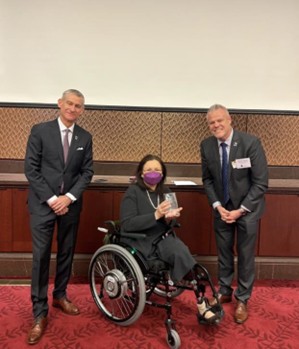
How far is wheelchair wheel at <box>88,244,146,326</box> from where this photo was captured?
2.13 metres

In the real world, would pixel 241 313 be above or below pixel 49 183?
below

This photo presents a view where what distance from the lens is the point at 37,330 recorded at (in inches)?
86.3

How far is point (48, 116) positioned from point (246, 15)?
2.31 m

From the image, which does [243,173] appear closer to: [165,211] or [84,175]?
[165,211]

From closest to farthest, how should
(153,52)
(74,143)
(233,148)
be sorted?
(74,143) → (233,148) → (153,52)

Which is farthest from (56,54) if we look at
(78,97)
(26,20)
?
(78,97)

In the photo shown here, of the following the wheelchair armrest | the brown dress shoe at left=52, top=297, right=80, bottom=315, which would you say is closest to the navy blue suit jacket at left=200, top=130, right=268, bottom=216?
the wheelchair armrest

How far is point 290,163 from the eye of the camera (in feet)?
12.3

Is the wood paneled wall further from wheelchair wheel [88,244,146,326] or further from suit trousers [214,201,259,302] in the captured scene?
wheelchair wheel [88,244,146,326]

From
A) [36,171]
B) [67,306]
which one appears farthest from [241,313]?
[36,171]

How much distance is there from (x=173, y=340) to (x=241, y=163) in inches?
48.2

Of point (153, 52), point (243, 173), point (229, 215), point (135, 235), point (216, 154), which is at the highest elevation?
point (153, 52)

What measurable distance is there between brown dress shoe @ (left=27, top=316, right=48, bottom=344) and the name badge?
5.38 feet

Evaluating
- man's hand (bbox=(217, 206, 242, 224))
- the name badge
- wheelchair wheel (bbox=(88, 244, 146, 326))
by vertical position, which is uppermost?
the name badge
